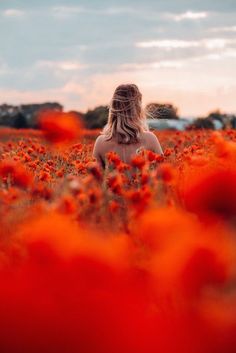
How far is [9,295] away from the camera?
1.84 meters

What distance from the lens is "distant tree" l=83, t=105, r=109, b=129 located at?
20.2 m

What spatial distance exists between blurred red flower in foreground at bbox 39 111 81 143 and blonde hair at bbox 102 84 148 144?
0.32m

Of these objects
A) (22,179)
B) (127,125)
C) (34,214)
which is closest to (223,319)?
(34,214)

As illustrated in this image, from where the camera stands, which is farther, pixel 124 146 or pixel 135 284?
pixel 124 146

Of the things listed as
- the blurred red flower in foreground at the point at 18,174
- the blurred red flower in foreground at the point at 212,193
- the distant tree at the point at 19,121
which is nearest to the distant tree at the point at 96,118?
the distant tree at the point at 19,121

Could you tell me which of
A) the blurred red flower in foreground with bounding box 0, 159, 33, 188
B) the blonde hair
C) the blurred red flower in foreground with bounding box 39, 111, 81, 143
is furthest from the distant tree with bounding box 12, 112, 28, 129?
the blurred red flower in foreground with bounding box 0, 159, 33, 188

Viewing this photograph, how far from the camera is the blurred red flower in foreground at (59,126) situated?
5.30 metres

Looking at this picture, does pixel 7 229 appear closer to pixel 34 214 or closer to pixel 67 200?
pixel 34 214

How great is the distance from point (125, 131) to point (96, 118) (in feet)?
51.0

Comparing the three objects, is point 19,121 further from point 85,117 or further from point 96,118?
point 96,118

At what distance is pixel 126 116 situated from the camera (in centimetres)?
568

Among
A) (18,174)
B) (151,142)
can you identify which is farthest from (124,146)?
(18,174)

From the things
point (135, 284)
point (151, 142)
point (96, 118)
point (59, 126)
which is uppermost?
point (59, 126)

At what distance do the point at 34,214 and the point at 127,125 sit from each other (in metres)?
2.85
